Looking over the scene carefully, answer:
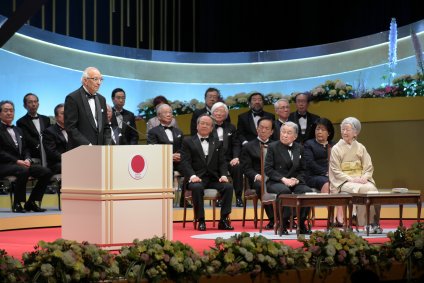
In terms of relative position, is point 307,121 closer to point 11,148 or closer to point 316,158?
point 316,158

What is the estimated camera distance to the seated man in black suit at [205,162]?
916 cm

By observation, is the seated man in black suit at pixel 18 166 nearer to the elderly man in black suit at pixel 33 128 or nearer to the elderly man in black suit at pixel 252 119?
the elderly man in black suit at pixel 33 128

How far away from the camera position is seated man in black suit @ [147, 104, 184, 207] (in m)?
9.92

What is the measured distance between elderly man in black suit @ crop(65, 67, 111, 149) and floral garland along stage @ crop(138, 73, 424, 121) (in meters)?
4.76

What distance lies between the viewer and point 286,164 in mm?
8703

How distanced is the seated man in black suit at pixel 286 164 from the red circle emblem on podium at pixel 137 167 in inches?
94.5

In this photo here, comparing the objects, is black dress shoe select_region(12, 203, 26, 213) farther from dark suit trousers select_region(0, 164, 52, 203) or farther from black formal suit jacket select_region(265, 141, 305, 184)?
black formal suit jacket select_region(265, 141, 305, 184)

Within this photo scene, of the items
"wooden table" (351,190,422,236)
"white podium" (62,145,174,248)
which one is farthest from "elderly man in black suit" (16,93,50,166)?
"wooden table" (351,190,422,236)

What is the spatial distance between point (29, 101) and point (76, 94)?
9.80 ft

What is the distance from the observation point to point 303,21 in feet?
44.4

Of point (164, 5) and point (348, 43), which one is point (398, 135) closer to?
point (348, 43)

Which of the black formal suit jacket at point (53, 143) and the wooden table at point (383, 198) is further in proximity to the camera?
the black formal suit jacket at point (53, 143)

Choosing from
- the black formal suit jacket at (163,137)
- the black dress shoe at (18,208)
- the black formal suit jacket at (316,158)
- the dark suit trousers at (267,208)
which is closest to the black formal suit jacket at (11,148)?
the black dress shoe at (18,208)

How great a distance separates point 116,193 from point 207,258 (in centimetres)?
132
